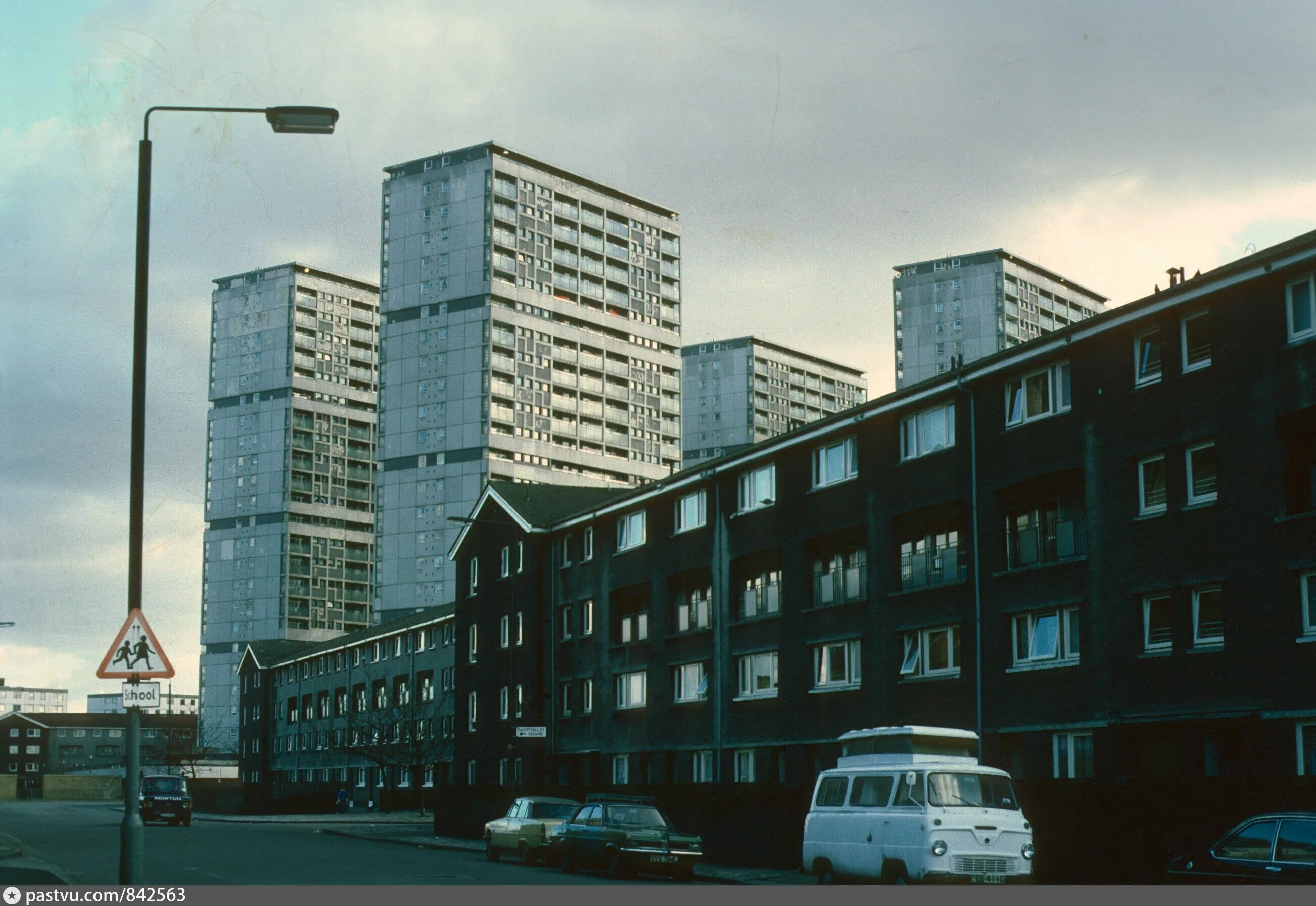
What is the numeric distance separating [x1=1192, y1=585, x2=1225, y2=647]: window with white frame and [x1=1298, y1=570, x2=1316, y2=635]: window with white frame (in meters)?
1.57

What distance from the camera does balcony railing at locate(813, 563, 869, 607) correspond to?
135 ft

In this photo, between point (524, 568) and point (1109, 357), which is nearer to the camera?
point (1109, 357)

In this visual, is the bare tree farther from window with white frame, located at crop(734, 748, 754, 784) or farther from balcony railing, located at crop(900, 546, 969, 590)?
balcony railing, located at crop(900, 546, 969, 590)

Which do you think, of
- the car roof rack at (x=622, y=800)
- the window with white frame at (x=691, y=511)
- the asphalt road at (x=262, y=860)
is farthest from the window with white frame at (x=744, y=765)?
the asphalt road at (x=262, y=860)

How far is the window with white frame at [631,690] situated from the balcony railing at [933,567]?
588 inches

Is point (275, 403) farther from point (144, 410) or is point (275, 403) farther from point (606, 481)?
point (144, 410)

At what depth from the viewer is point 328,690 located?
108812 mm

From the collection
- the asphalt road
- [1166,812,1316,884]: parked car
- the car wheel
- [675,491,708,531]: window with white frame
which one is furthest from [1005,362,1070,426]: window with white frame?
[1166,812,1316,884]: parked car

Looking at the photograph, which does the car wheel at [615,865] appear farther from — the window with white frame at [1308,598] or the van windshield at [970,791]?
the window with white frame at [1308,598]

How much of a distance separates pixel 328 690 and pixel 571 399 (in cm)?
4935

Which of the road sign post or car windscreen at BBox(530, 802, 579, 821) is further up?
the road sign post

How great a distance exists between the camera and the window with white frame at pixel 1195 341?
30312mm
